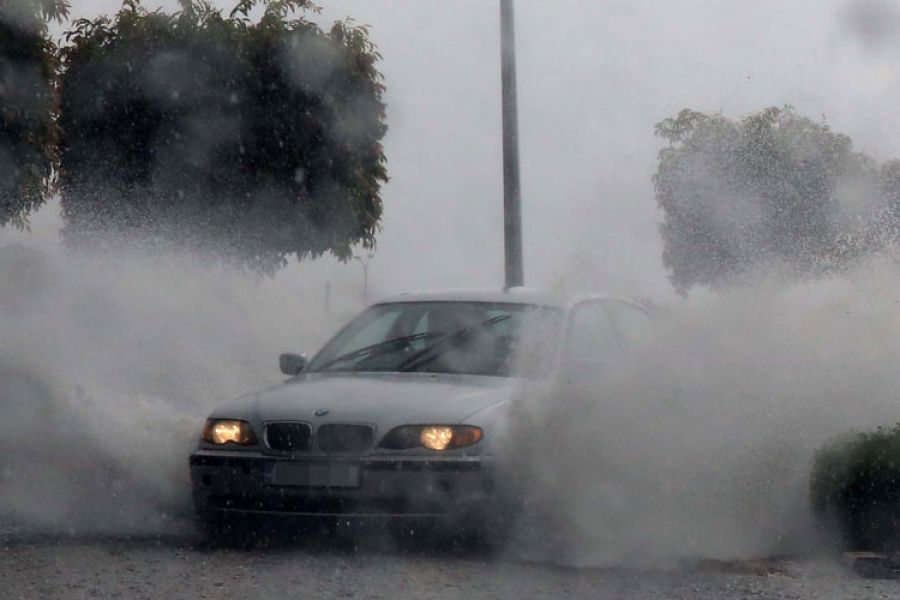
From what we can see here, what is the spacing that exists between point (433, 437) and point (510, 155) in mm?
8418

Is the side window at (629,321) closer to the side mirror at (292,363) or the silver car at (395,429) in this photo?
the silver car at (395,429)

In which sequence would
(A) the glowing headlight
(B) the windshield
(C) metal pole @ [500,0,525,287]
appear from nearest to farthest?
(A) the glowing headlight → (B) the windshield → (C) metal pole @ [500,0,525,287]

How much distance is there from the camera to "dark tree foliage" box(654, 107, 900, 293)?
20250 millimetres

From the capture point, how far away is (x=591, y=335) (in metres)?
8.59

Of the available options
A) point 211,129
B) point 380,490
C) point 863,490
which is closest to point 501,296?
point 380,490

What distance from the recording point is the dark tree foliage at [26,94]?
16.1 metres

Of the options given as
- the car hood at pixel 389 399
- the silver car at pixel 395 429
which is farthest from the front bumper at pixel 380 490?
the car hood at pixel 389 399

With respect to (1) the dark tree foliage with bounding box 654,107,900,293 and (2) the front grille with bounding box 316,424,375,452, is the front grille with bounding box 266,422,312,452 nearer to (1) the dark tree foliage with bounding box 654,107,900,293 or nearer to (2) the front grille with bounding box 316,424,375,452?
(2) the front grille with bounding box 316,424,375,452

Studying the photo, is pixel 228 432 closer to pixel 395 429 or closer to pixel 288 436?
pixel 288 436

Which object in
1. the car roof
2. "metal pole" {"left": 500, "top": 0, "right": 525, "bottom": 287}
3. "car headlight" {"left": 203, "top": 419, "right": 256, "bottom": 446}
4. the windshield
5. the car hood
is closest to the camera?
the car hood

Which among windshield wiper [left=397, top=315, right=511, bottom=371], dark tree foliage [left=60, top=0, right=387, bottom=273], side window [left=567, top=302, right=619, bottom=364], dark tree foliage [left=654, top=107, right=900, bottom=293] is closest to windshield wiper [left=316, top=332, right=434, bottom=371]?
windshield wiper [left=397, top=315, right=511, bottom=371]

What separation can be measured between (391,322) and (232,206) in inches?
518

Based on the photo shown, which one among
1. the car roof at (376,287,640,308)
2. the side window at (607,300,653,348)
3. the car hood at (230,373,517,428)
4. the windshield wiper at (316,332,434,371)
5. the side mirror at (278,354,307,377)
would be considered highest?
the car roof at (376,287,640,308)

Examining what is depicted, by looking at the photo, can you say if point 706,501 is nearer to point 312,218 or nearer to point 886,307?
point 886,307
